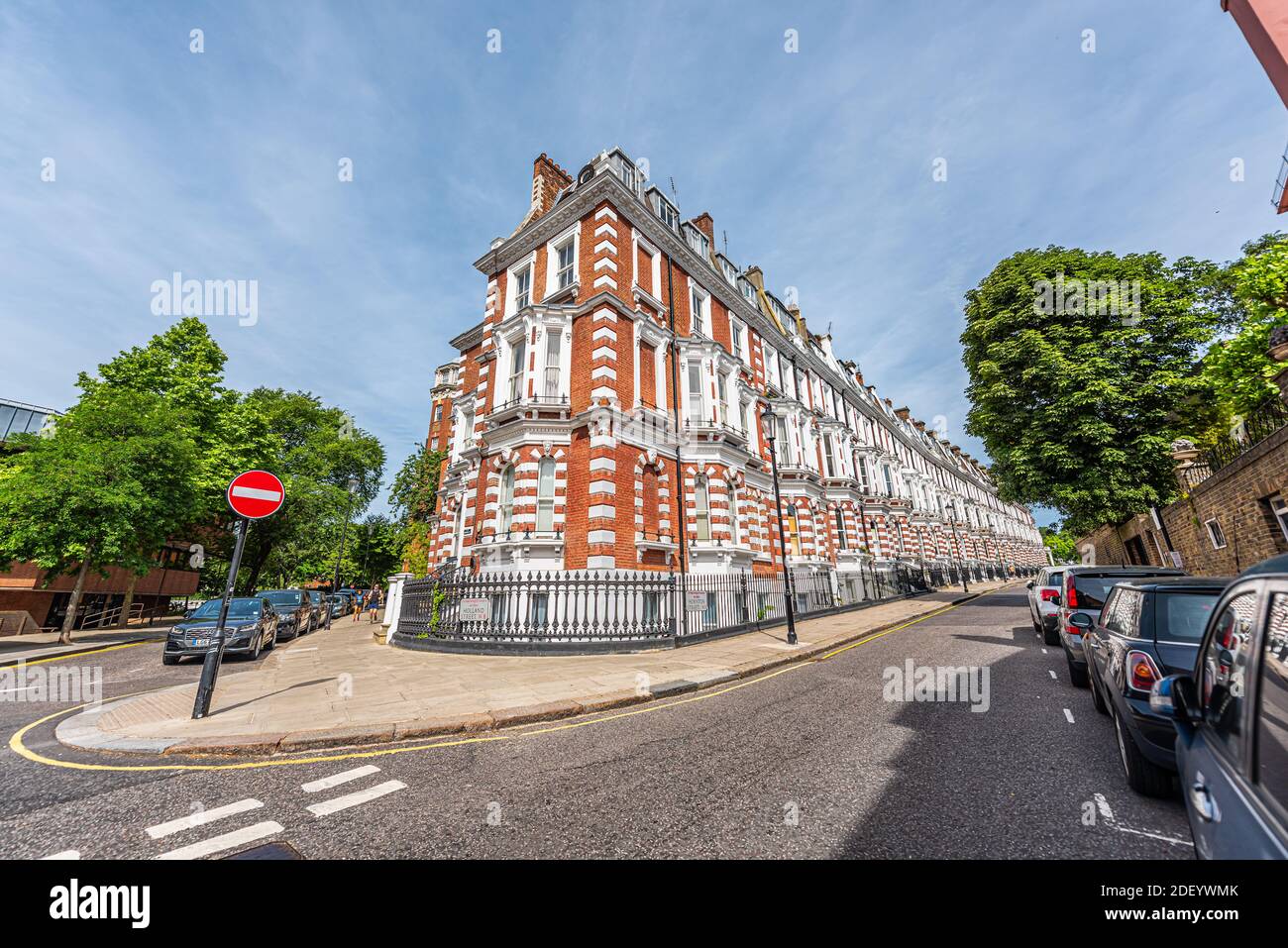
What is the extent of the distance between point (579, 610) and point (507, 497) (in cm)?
518

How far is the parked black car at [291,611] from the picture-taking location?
18.0 m

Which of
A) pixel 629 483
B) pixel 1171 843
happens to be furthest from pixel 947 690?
pixel 629 483

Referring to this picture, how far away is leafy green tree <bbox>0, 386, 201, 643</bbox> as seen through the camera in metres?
14.5

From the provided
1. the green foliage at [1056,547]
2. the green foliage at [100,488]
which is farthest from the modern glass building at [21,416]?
the green foliage at [1056,547]

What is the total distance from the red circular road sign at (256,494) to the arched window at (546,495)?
8.40 meters

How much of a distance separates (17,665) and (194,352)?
19552 mm

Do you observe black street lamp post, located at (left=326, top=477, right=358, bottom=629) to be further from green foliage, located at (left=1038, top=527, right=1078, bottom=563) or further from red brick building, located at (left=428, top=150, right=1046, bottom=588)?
green foliage, located at (left=1038, top=527, right=1078, bottom=563)

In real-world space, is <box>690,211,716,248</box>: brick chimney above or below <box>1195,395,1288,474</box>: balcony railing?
above

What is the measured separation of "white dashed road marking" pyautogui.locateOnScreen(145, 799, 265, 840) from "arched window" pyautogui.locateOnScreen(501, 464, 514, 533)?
11896 millimetres

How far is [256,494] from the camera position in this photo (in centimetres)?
686

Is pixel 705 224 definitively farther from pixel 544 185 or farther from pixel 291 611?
pixel 291 611

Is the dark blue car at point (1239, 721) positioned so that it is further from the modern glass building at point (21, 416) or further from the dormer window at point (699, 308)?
the modern glass building at point (21, 416)

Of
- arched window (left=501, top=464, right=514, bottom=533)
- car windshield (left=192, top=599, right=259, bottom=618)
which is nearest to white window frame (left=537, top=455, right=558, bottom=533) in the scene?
arched window (left=501, top=464, right=514, bottom=533)

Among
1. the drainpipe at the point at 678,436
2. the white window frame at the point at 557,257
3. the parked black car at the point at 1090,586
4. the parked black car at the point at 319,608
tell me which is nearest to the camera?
the parked black car at the point at 1090,586
